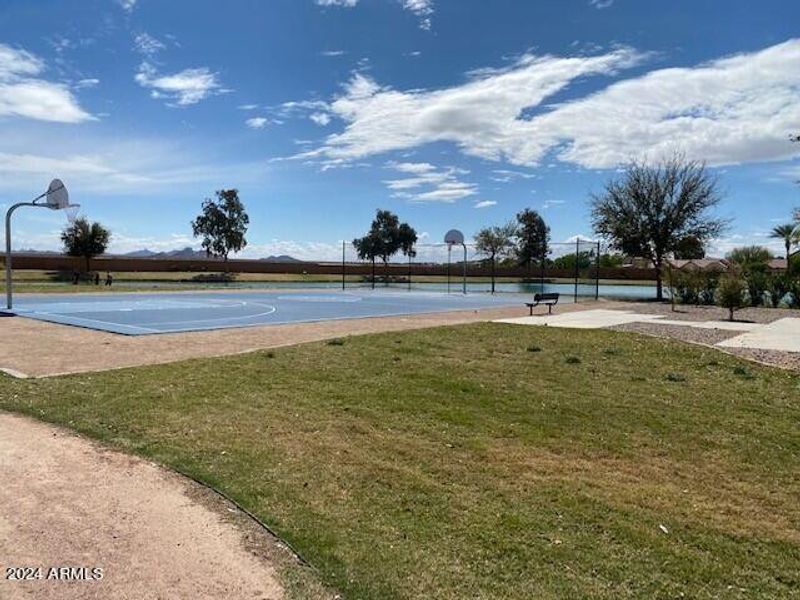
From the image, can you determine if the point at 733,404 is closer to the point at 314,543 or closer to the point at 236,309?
the point at 314,543

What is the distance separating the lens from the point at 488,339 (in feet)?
42.5

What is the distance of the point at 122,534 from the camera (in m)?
3.74

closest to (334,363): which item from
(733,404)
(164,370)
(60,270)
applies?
(164,370)

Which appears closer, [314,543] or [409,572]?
[409,572]

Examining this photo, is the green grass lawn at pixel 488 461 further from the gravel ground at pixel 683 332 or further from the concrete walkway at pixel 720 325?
the gravel ground at pixel 683 332

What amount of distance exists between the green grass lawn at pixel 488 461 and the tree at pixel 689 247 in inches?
910

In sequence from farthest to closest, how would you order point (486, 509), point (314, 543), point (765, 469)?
point (765, 469), point (486, 509), point (314, 543)

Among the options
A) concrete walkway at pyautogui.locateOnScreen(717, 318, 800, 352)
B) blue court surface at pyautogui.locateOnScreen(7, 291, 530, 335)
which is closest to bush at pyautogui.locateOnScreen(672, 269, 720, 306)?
concrete walkway at pyautogui.locateOnScreen(717, 318, 800, 352)

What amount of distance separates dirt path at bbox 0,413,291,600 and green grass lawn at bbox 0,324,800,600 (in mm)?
270

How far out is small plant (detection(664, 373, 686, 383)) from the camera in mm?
8727

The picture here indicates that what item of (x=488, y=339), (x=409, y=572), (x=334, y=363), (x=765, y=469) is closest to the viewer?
(x=409, y=572)

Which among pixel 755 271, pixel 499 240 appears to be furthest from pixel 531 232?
pixel 755 271

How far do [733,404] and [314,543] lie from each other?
5.64 meters

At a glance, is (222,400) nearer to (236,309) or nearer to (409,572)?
(409,572)
